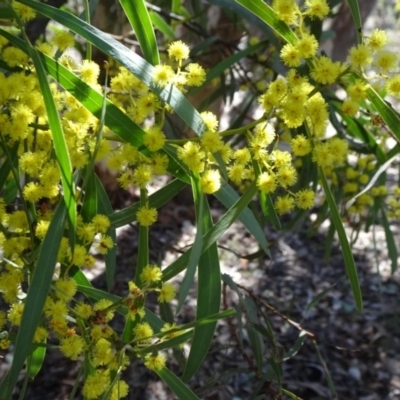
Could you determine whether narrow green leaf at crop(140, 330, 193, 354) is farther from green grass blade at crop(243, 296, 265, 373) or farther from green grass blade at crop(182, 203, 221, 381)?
green grass blade at crop(243, 296, 265, 373)

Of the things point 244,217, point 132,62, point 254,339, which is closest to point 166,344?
point 244,217

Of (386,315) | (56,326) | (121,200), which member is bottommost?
(56,326)

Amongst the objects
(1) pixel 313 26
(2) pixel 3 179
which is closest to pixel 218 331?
(1) pixel 313 26

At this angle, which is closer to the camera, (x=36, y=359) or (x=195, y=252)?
(x=195, y=252)

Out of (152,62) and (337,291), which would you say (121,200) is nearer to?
(337,291)

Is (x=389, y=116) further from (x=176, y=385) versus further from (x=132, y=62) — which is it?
(x=176, y=385)

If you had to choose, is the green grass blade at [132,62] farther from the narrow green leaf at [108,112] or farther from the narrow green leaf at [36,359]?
the narrow green leaf at [36,359]
